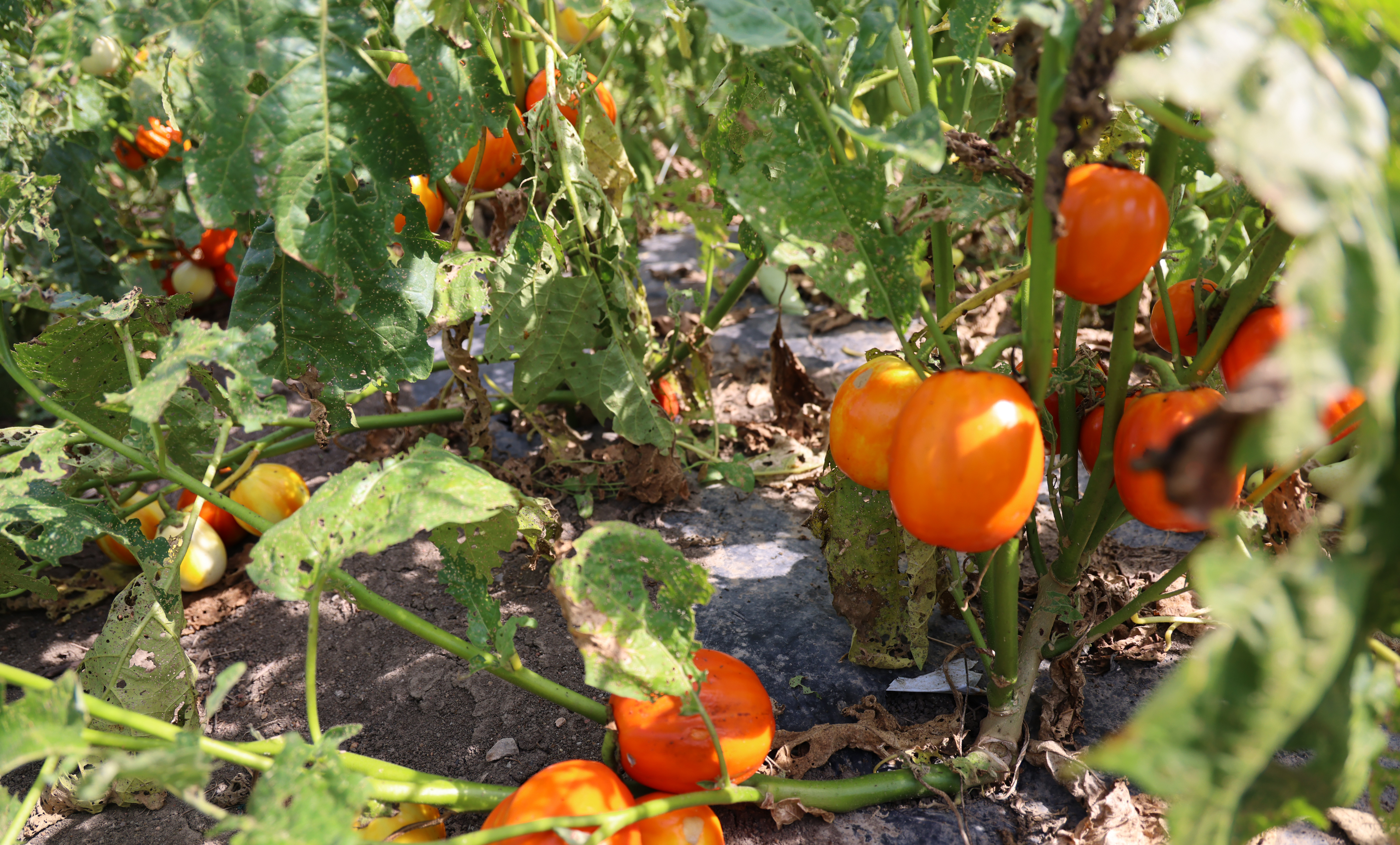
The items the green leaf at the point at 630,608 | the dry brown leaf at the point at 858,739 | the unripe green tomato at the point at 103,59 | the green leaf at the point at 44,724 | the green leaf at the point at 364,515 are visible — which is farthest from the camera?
the unripe green tomato at the point at 103,59

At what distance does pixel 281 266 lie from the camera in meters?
1.49

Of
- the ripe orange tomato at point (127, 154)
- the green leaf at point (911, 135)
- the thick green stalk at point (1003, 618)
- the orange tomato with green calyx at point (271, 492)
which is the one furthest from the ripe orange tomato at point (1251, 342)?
the ripe orange tomato at point (127, 154)

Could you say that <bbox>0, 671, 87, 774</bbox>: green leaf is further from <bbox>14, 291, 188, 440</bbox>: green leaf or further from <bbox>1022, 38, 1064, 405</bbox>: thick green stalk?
<bbox>1022, 38, 1064, 405</bbox>: thick green stalk

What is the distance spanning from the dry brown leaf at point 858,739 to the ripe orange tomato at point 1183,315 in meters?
0.74

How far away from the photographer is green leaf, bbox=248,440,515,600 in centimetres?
104

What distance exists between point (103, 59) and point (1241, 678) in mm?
3302

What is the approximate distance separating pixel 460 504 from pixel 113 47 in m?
2.55

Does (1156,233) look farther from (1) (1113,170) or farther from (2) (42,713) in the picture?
(2) (42,713)

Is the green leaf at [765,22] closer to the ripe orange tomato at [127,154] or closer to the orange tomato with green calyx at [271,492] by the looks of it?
the orange tomato with green calyx at [271,492]

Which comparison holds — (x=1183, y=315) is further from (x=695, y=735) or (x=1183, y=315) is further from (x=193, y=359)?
(x=193, y=359)

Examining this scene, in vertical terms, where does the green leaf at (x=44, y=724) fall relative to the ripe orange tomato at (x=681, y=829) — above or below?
above

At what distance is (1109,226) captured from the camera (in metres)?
0.94

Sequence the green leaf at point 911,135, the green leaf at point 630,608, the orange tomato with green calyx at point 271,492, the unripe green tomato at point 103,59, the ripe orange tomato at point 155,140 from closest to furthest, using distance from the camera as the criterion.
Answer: the green leaf at point 911,135
the green leaf at point 630,608
the orange tomato with green calyx at point 271,492
the unripe green tomato at point 103,59
the ripe orange tomato at point 155,140

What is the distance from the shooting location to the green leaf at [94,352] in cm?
148
